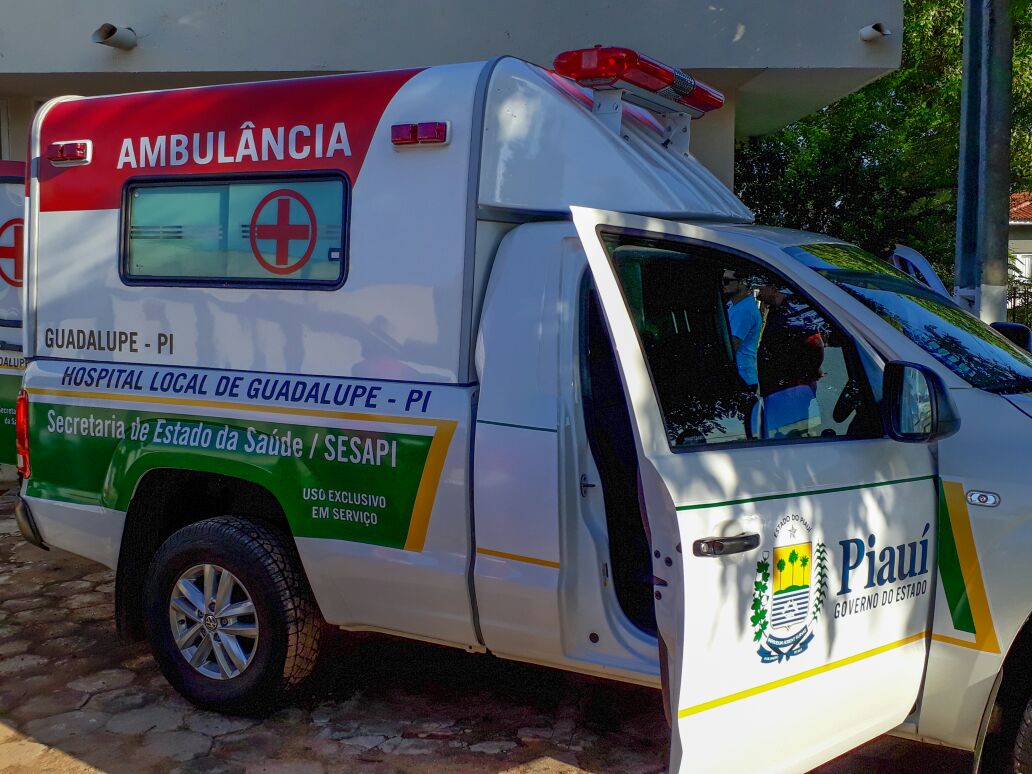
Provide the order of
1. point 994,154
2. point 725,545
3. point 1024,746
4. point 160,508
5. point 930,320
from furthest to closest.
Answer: point 994,154 < point 160,508 < point 930,320 < point 1024,746 < point 725,545

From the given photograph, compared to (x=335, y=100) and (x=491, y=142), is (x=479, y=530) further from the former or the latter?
(x=335, y=100)

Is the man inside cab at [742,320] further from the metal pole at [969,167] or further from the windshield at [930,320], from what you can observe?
the metal pole at [969,167]

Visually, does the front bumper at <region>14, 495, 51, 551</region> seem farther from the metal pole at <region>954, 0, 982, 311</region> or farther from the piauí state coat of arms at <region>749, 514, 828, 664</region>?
the metal pole at <region>954, 0, 982, 311</region>

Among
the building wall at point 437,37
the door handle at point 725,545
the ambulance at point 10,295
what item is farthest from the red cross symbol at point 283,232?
the building wall at point 437,37

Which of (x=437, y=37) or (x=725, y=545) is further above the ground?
(x=437, y=37)

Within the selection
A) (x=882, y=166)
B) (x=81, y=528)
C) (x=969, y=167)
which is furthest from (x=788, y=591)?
(x=882, y=166)

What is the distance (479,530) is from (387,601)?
512 millimetres

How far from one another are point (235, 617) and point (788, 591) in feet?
7.32

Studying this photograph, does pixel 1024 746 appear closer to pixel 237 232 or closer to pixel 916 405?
pixel 916 405

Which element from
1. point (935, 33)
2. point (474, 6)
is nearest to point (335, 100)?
point (474, 6)

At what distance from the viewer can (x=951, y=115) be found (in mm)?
14492

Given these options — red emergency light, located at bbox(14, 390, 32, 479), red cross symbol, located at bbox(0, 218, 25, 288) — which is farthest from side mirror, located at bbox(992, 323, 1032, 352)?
red cross symbol, located at bbox(0, 218, 25, 288)

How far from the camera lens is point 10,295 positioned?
7691 millimetres

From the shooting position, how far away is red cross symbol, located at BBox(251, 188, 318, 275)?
417 cm
